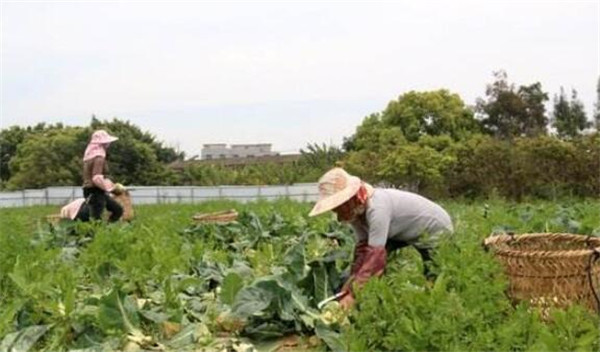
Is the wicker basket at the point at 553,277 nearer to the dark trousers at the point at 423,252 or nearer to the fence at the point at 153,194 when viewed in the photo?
the dark trousers at the point at 423,252

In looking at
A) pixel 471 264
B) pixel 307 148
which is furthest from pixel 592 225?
pixel 307 148

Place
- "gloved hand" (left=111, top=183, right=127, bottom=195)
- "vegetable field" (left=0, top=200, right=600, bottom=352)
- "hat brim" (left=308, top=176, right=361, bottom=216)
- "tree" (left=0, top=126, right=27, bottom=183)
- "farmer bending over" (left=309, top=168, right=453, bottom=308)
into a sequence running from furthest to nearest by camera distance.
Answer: "tree" (left=0, top=126, right=27, bottom=183), "gloved hand" (left=111, top=183, right=127, bottom=195), "hat brim" (left=308, top=176, right=361, bottom=216), "farmer bending over" (left=309, top=168, right=453, bottom=308), "vegetable field" (left=0, top=200, right=600, bottom=352)

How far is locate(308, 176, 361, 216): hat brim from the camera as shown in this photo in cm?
414

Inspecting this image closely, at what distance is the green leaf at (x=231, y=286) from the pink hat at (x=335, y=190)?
53 cm

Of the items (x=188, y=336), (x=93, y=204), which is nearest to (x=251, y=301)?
(x=188, y=336)

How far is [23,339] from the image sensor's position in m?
3.84

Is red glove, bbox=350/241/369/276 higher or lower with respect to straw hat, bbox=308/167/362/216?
lower

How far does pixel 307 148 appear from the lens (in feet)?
98.5

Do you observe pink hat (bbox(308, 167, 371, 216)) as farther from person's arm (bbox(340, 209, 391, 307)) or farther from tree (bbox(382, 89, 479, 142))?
tree (bbox(382, 89, 479, 142))

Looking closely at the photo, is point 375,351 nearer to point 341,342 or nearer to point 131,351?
point 341,342

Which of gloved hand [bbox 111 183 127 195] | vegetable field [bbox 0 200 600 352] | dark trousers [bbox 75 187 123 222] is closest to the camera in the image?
vegetable field [bbox 0 200 600 352]

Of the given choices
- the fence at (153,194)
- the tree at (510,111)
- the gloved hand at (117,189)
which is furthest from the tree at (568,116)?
the gloved hand at (117,189)

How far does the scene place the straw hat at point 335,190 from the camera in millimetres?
4160

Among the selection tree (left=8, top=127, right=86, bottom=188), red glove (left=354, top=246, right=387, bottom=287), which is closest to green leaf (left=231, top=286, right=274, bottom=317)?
red glove (left=354, top=246, right=387, bottom=287)
